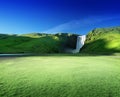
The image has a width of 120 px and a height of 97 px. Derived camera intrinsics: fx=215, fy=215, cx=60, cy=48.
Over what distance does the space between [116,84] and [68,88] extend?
5457mm

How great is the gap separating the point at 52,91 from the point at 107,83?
264 inches

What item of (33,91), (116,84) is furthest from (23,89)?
(116,84)

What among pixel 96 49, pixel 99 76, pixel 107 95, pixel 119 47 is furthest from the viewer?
pixel 96 49

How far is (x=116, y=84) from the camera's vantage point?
896 inches

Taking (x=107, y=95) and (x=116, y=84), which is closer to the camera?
(x=107, y=95)

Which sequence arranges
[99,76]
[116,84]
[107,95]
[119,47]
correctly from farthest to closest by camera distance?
[119,47], [99,76], [116,84], [107,95]

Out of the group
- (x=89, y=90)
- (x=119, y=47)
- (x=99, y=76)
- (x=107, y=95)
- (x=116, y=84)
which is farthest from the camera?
(x=119, y=47)

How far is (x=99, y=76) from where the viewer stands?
26484 mm

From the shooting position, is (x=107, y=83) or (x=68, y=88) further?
(x=107, y=83)

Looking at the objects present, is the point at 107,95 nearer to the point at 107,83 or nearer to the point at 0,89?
the point at 107,83

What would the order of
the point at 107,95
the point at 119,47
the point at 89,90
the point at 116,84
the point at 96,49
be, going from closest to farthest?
1. the point at 107,95
2. the point at 89,90
3. the point at 116,84
4. the point at 119,47
5. the point at 96,49

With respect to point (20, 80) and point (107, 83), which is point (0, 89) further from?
point (107, 83)

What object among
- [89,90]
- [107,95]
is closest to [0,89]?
[89,90]

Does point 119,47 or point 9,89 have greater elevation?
point 119,47
